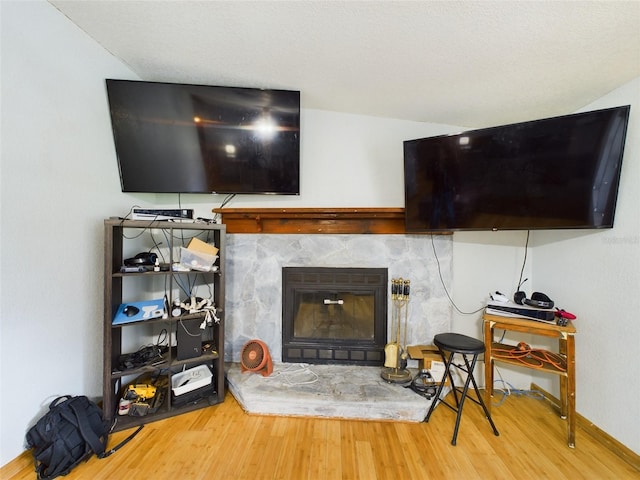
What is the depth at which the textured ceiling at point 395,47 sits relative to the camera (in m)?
1.20

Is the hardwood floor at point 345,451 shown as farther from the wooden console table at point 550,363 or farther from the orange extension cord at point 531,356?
the orange extension cord at point 531,356

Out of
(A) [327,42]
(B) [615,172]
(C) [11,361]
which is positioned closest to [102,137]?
(C) [11,361]

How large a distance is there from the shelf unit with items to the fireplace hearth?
1.99 feet

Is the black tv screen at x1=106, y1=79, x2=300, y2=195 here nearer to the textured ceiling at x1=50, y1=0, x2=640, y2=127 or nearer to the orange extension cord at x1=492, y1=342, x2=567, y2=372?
the textured ceiling at x1=50, y1=0, x2=640, y2=127

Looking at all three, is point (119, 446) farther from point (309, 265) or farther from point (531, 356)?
point (531, 356)

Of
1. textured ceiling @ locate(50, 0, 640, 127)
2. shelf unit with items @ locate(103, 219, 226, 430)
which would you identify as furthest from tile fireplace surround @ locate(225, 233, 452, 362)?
textured ceiling @ locate(50, 0, 640, 127)

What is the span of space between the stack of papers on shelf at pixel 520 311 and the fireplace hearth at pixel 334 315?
0.78 metres

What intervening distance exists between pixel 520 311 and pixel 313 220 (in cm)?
163

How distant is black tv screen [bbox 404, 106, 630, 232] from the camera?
1.46 metres

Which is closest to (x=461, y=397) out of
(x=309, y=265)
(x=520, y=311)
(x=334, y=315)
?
(x=520, y=311)

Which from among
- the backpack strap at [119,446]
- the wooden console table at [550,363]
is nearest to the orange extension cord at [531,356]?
the wooden console table at [550,363]

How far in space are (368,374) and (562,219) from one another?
168 centimetres

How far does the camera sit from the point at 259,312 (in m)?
2.26

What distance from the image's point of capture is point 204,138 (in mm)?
1876
